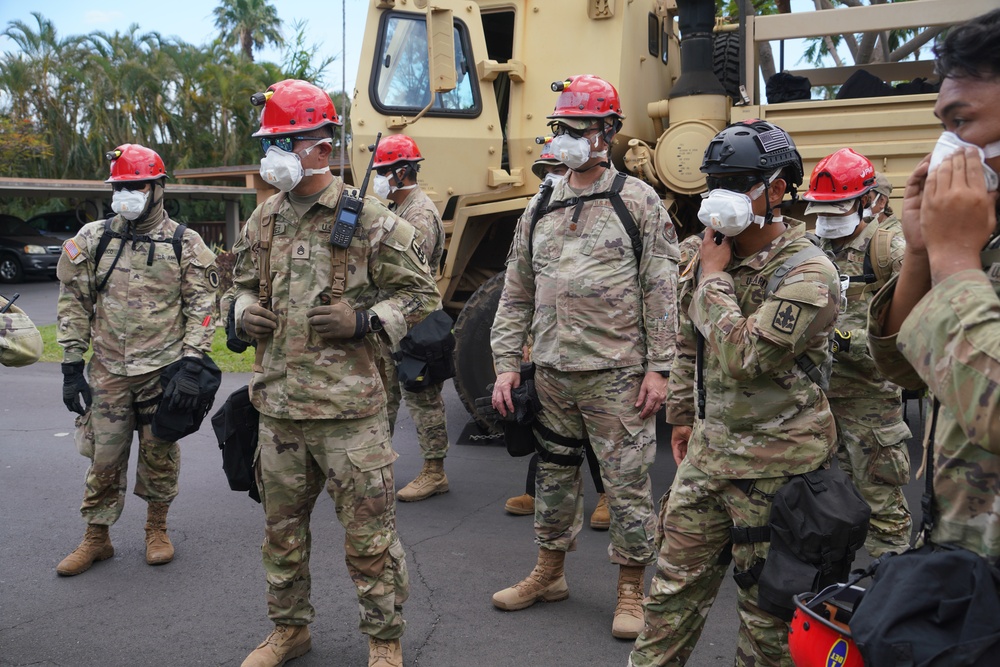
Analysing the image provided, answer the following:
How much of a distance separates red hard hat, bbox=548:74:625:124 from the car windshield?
21.9 metres

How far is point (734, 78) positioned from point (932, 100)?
1.48 metres

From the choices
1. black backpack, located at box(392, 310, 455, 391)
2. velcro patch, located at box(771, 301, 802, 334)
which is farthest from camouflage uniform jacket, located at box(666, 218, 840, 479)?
black backpack, located at box(392, 310, 455, 391)

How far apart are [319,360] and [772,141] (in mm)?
1769

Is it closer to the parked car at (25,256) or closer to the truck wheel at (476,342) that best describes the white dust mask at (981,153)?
the truck wheel at (476,342)

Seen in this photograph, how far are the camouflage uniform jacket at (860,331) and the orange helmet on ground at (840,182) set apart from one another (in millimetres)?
179

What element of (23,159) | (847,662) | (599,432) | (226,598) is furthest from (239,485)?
(23,159)

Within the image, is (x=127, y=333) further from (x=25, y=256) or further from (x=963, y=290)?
(x=25, y=256)

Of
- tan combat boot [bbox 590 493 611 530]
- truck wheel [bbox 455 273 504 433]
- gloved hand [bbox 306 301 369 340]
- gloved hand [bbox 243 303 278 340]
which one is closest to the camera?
gloved hand [bbox 306 301 369 340]

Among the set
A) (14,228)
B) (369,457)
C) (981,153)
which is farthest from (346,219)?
(14,228)

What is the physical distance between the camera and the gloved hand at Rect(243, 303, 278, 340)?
11.1ft

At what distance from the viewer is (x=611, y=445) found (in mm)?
3863

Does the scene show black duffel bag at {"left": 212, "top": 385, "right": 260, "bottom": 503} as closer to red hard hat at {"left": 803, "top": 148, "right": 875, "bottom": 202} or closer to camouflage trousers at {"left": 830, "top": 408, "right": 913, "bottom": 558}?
camouflage trousers at {"left": 830, "top": 408, "right": 913, "bottom": 558}

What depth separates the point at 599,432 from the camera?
12.8 feet

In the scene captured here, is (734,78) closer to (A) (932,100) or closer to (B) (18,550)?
(A) (932,100)
